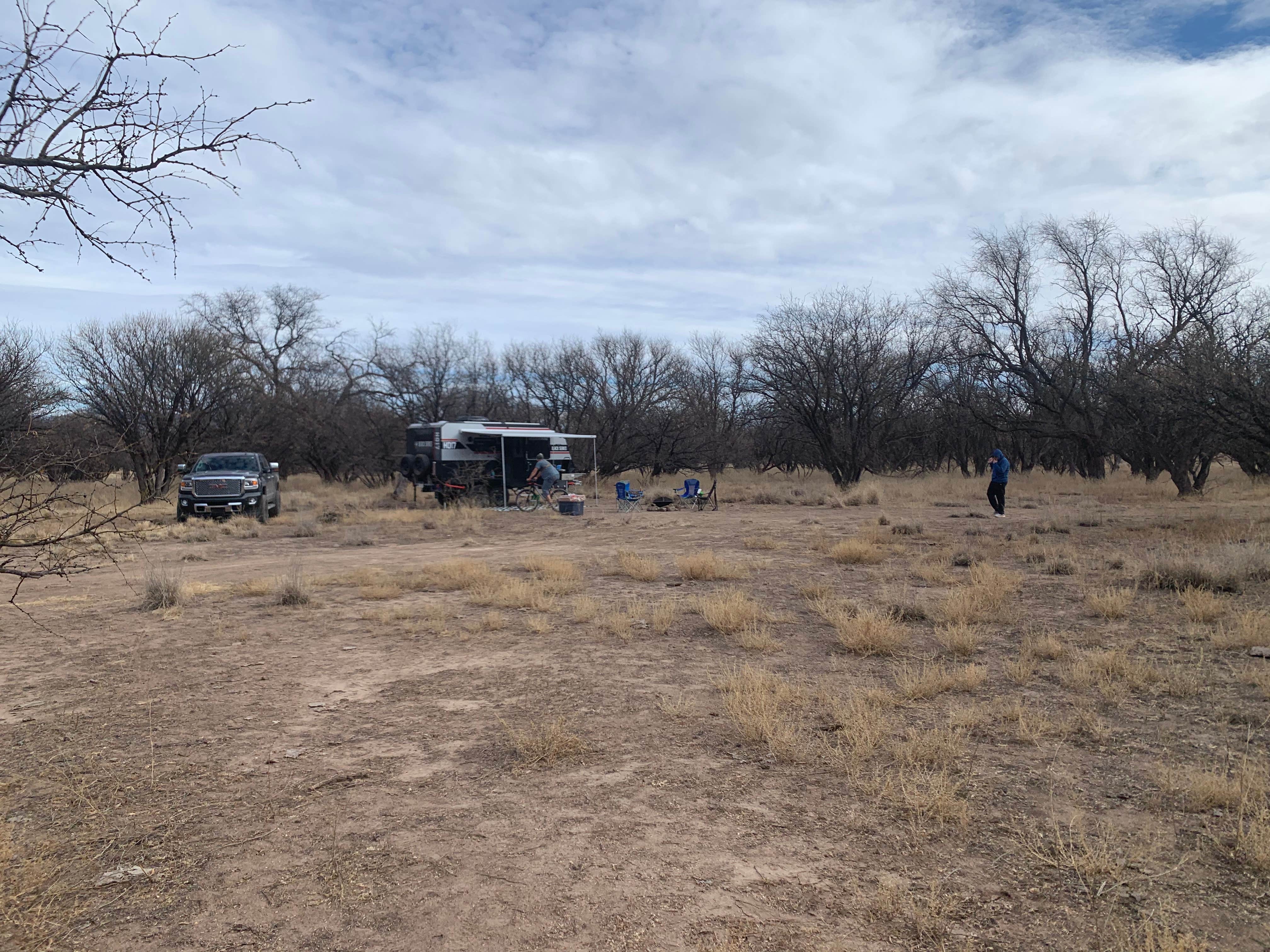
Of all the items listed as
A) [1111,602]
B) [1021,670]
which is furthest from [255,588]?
[1111,602]

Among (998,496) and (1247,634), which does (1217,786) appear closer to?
(1247,634)

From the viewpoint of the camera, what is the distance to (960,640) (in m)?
6.69

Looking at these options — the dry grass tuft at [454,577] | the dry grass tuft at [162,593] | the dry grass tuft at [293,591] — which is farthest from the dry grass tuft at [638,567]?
the dry grass tuft at [162,593]

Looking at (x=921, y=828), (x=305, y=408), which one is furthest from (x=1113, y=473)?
(x=921, y=828)

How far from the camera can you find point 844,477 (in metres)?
32.5

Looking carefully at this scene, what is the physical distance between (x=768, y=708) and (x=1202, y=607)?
5.22 meters

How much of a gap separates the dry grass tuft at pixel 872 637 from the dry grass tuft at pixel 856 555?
5188 millimetres

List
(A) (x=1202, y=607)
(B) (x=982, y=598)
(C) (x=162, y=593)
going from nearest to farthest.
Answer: (A) (x=1202, y=607)
(B) (x=982, y=598)
(C) (x=162, y=593)

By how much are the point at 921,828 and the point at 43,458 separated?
3.74 meters

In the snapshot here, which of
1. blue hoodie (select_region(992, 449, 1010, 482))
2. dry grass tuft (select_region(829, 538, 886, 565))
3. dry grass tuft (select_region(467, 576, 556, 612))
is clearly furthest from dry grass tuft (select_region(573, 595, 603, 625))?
blue hoodie (select_region(992, 449, 1010, 482))

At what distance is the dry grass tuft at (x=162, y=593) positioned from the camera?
30.0 ft

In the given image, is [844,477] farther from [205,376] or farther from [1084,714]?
[1084,714]

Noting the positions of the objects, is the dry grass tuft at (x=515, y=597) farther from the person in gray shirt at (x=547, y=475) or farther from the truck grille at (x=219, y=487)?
the person in gray shirt at (x=547, y=475)

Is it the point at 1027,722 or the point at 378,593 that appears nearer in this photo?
the point at 1027,722
